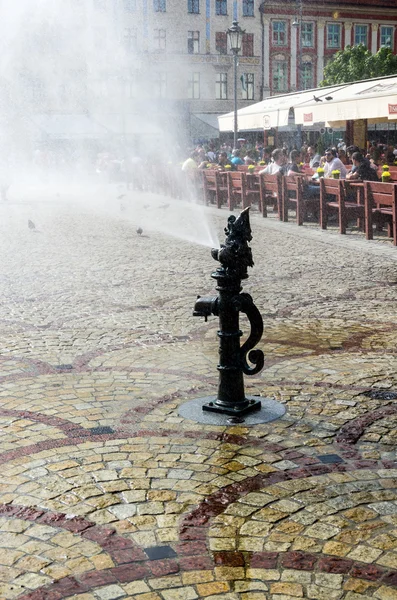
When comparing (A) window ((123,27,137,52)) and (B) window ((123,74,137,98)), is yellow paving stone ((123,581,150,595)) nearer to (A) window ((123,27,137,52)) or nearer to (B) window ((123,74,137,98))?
(B) window ((123,74,137,98))

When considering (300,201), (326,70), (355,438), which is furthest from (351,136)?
(326,70)

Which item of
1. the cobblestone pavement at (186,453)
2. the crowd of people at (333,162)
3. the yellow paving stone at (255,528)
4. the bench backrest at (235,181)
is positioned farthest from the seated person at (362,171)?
the yellow paving stone at (255,528)

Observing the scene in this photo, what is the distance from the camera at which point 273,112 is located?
2019cm

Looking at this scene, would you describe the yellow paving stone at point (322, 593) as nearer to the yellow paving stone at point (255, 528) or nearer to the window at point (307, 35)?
the yellow paving stone at point (255, 528)

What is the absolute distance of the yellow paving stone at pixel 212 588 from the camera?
2.65m

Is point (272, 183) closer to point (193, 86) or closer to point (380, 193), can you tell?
point (380, 193)

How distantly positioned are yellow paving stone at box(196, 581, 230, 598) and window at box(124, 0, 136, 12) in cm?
5030

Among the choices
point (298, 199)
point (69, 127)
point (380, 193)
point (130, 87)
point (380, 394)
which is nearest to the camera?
point (380, 394)

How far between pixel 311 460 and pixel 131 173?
1062 inches

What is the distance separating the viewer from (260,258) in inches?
418

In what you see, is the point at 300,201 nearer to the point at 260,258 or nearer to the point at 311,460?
the point at 260,258

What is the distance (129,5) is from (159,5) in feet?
11.2

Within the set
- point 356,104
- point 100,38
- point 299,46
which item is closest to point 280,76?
point 299,46

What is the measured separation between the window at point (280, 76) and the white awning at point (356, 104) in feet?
122
